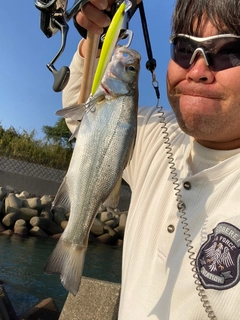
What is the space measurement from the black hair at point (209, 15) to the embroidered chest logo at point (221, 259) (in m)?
0.95

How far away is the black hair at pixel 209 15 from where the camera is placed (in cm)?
208

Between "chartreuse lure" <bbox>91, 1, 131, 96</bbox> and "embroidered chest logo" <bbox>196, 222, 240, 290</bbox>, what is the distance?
85cm

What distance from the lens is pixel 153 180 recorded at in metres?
2.28

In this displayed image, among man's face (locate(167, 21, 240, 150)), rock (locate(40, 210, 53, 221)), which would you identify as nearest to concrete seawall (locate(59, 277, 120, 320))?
man's face (locate(167, 21, 240, 150))

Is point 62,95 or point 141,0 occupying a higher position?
point 141,0

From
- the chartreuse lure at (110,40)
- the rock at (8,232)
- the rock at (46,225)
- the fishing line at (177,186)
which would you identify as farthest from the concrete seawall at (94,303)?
the rock at (46,225)

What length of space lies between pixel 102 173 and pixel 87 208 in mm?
173

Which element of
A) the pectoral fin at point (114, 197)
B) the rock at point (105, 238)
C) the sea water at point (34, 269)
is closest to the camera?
the pectoral fin at point (114, 197)

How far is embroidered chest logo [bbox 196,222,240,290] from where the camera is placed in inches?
69.2

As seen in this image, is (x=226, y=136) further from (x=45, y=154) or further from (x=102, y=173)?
(x=45, y=154)

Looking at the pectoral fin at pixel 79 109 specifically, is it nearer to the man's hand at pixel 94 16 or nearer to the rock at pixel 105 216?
the man's hand at pixel 94 16

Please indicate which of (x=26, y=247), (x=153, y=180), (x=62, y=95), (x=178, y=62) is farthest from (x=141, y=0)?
(x=26, y=247)

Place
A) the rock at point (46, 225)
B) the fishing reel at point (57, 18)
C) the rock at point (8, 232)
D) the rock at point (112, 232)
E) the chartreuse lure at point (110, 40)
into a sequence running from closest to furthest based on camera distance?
the chartreuse lure at point (110, 40)
the fishing reel at point (57, 18)
the rock at point (8, 232)
the rock at point (46, 225)
the rock at point (112, 232)

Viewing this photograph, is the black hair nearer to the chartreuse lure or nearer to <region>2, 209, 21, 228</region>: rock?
the chartreuse lure
